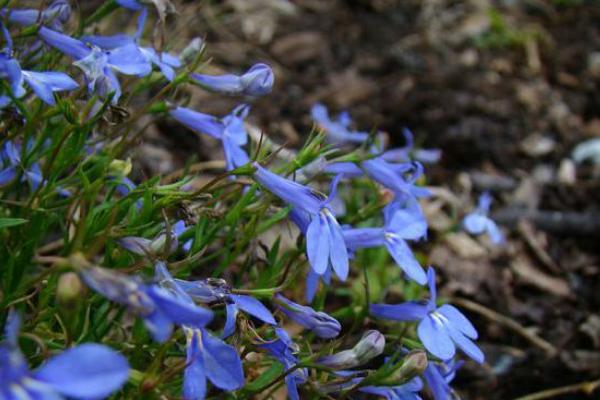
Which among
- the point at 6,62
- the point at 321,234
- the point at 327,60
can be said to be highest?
the point at 6,62

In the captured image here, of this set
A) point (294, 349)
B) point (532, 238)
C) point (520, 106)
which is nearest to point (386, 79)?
point (520, 106)

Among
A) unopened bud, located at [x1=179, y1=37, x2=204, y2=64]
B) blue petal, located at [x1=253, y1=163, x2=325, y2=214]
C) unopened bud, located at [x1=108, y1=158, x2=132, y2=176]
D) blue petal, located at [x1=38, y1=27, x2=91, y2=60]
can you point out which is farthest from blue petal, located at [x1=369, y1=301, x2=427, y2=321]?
blue petal, located at [x1=38, y1=27, x2=91, y2=60]

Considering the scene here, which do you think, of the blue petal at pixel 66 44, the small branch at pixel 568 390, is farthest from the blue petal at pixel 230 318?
the small branch at pixel 568 390

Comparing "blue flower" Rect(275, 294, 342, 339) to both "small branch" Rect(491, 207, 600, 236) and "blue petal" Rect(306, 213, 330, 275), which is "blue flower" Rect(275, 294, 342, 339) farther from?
"small branch" Rect(491, 207, 600, 236)

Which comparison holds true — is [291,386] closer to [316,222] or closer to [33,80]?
[316,222]

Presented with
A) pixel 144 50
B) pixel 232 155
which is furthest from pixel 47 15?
pixel 232 155

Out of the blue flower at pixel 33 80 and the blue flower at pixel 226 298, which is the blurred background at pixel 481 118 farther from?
the blue flower at pixel 226 298

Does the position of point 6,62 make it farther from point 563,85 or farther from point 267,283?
point 563,85
